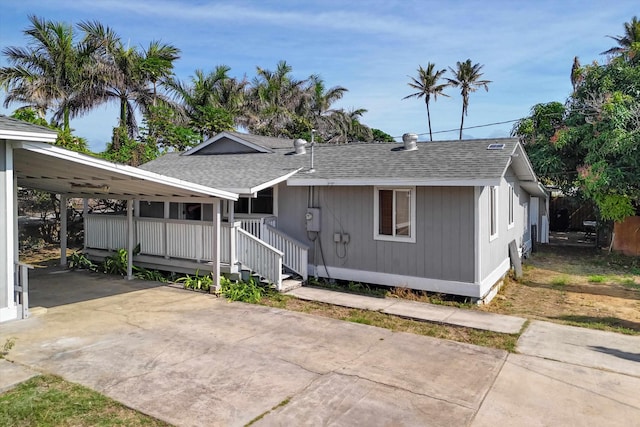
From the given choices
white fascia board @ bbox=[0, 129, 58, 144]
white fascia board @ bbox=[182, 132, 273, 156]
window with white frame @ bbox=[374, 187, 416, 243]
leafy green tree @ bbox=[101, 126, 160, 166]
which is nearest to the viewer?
white fascia board @ bbox=[0, 129, 58, 144]

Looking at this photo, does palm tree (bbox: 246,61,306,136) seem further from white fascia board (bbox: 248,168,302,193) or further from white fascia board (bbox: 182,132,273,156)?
white fascia board (bbox: 248,168,302,193)

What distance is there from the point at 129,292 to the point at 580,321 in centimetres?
868

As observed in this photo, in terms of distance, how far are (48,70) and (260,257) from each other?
53.4ft

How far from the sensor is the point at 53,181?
938 cm

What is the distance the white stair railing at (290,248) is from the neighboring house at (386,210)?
0.02 metres

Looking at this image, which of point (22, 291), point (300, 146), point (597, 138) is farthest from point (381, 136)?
point (22, 291)

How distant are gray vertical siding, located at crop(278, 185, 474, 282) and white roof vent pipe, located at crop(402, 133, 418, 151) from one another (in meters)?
1.88

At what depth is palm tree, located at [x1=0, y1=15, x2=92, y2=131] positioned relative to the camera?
60.5ft

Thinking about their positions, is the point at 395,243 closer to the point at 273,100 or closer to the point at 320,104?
the point at 273,100

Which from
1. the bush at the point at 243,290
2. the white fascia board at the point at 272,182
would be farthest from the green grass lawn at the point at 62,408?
the white fascia board at the point at 272,182

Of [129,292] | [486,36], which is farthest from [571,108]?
[129,292]

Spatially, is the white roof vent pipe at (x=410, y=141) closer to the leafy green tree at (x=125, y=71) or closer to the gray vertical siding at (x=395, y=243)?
the gray vertical siding at (x=395, y=243)

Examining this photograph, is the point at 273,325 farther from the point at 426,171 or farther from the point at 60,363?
the point at 426,171

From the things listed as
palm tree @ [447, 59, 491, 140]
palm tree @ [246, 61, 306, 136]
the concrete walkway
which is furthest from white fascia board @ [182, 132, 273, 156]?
palm tree @ [447, 59, 491, 140]
